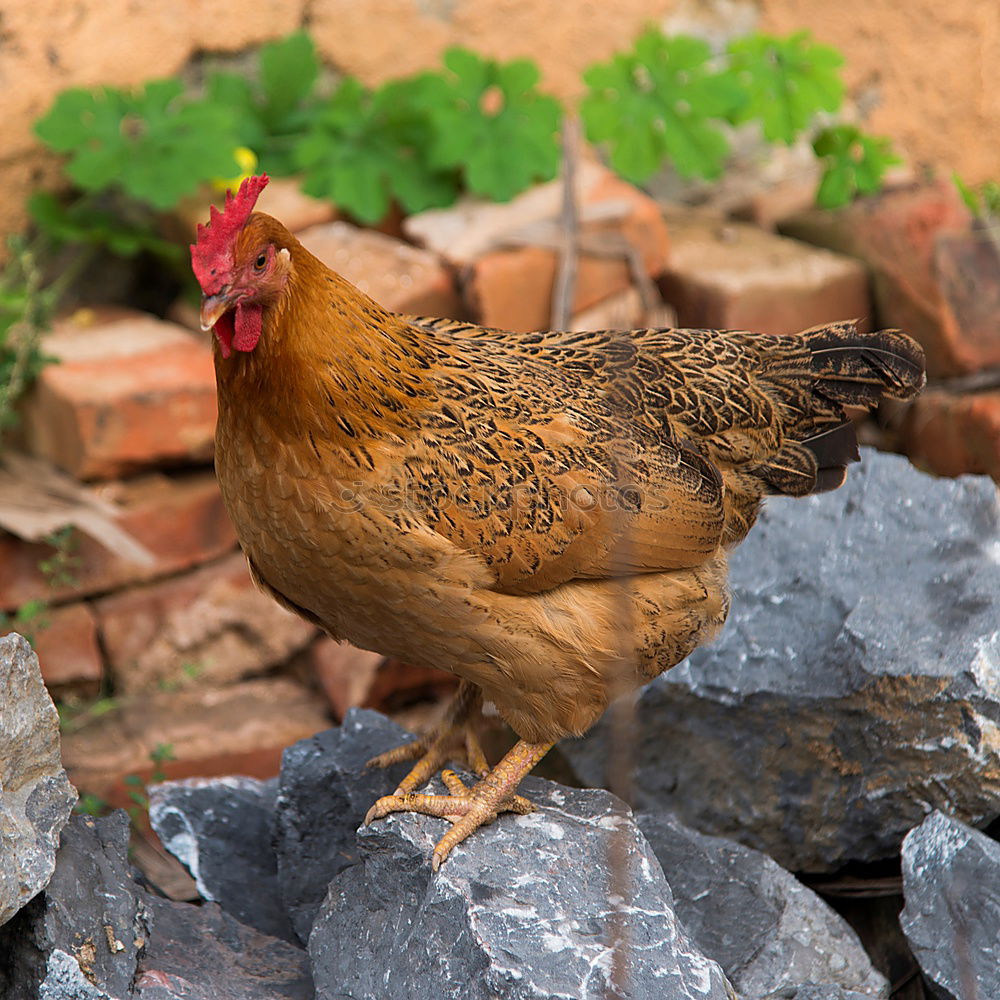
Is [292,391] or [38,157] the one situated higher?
[292,391]

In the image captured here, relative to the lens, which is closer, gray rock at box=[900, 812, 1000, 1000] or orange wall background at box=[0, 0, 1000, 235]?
gray rock at box=[900, 812, 1000, 1000]

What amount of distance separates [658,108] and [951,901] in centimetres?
328

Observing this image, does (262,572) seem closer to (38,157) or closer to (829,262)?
(38,157)

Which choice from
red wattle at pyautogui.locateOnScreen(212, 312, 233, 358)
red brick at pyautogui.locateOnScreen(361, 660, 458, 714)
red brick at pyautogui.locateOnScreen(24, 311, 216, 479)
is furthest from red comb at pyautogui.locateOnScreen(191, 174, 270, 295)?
red brick at pyautogui.locateOnScreen(361, 660, 458, 714)

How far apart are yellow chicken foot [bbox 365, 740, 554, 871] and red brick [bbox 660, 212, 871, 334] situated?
8.35 ft

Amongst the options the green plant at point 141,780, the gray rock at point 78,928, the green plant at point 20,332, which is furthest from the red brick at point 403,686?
the gray rock at point 78,928

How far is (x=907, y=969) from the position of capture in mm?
3494

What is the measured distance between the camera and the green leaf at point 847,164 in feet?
17.4

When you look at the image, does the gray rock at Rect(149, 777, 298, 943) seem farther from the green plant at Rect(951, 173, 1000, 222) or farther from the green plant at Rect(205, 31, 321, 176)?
the green plant at Rect(951, 173, 1000, 222)

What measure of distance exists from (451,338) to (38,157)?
8.33 feet

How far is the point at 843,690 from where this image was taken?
3504mm

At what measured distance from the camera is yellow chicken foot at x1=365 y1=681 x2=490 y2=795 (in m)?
3.43

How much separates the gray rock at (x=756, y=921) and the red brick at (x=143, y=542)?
2182 mm

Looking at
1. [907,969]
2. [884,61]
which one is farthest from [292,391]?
[884,61]
